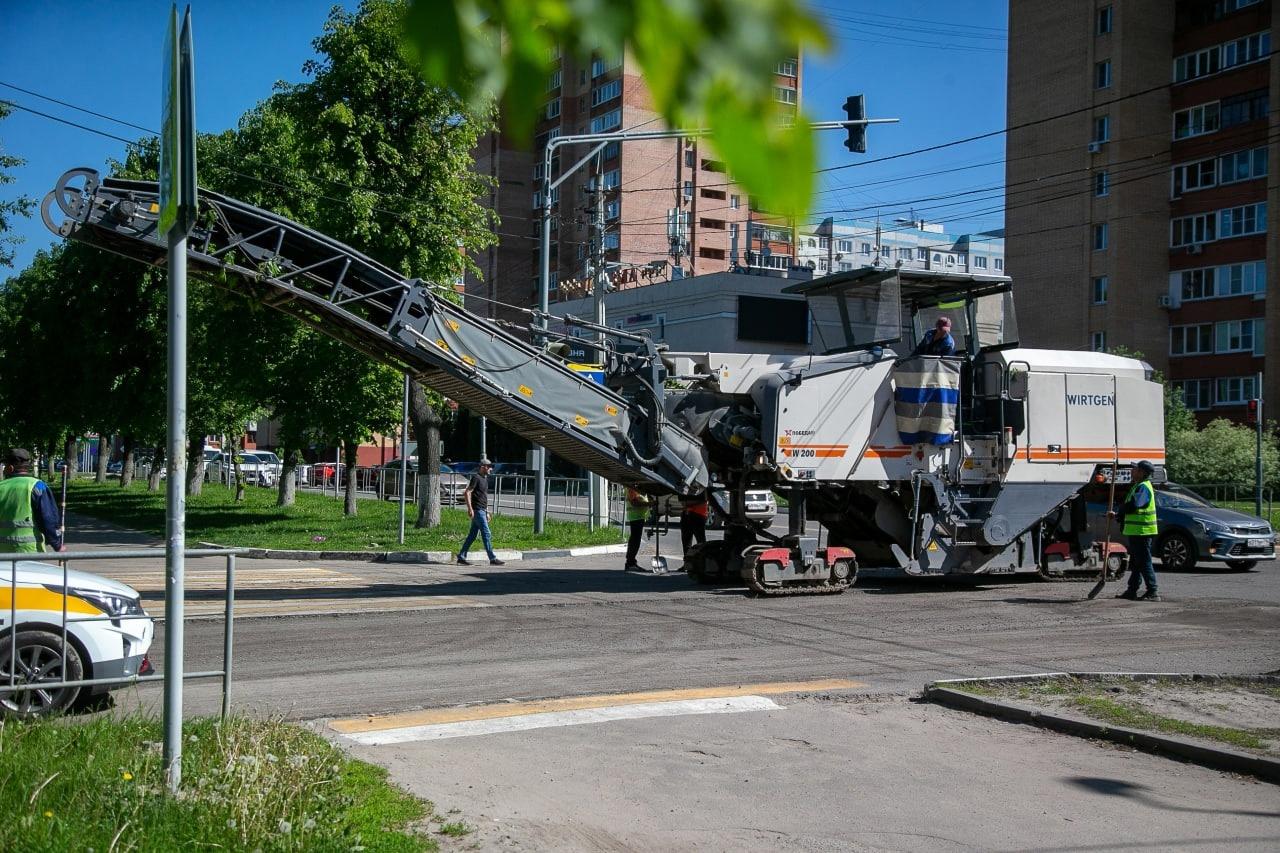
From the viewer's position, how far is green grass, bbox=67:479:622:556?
23.8 meters

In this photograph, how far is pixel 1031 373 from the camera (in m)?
16.2

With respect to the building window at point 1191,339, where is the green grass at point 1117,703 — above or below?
below

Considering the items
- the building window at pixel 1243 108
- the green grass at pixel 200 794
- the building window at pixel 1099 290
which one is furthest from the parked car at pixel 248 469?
the green grass at pixel 200 794

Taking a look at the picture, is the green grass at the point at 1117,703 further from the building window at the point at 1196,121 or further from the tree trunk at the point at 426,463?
the building window at the point at 1196,121

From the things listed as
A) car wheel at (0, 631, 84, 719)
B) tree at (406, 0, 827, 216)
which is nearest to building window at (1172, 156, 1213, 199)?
car wheel at (0, 631, 84, 719)

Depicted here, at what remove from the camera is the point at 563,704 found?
336 inches

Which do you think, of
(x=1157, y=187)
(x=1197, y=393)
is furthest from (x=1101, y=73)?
(x=1197, y=393)

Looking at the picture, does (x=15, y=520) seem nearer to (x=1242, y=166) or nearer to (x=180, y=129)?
(x=180, y=129)

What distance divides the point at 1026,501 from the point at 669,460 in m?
5.14

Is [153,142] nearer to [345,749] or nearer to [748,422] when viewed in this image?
[748,422]

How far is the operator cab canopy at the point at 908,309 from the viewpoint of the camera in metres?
16.1

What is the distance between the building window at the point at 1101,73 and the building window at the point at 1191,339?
11.7m

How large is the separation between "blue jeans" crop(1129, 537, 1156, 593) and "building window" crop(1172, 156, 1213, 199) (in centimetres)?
4298

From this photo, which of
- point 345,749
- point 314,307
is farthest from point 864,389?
point 345,749
